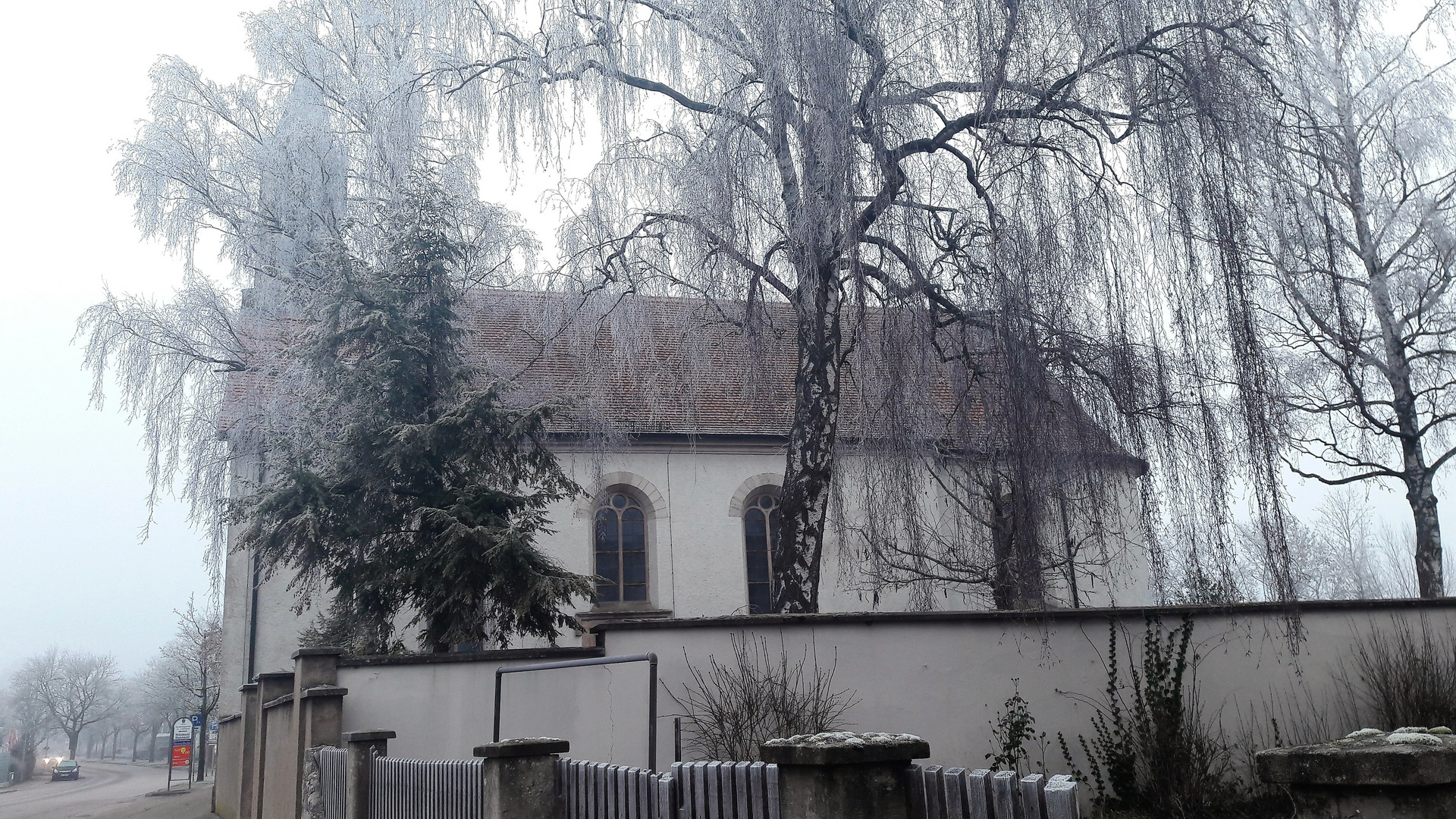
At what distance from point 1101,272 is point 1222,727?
402cm

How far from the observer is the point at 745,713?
8.70m

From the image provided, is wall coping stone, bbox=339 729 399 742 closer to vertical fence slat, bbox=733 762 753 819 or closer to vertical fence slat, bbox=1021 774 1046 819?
vertical fence slat, bbox=733 762 753 819

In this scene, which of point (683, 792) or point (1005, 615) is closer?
point (683, 792)

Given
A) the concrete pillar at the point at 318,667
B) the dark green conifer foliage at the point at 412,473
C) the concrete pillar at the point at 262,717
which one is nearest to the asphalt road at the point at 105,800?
the concrete pillar at the point at 262,717

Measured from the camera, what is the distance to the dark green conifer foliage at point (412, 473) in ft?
37.7

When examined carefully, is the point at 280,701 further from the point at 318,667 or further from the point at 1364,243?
the point at 1364,243

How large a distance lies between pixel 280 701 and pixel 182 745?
33.4 meters

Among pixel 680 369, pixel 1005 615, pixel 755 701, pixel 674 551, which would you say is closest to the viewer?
pixel 755 701

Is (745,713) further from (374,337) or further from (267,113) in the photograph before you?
(267,113)

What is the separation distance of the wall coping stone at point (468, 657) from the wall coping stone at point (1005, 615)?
2.48 ft

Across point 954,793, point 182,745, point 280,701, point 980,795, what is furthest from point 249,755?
point 182,745

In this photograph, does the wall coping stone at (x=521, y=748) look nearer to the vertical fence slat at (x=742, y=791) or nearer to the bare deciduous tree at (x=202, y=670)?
the vertical fence slat at (x=742, y=791)

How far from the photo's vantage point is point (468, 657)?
31.7 feet

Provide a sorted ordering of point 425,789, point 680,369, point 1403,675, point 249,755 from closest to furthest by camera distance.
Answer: point 425,789
point 1403,675
point 680,369
point 249,755
